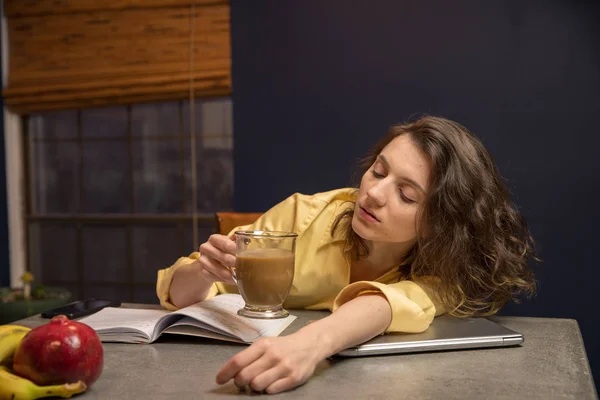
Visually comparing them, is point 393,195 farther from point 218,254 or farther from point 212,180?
point 212,180

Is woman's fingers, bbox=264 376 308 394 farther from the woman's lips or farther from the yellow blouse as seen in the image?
the woman's lips

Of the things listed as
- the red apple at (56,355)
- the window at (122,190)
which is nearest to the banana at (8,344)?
the red apple at (56,355)

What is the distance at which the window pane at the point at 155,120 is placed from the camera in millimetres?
3951

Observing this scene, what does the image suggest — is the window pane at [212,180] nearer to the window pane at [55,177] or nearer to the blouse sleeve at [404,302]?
the window pane at [55,177]

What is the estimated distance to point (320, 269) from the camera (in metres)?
1.72

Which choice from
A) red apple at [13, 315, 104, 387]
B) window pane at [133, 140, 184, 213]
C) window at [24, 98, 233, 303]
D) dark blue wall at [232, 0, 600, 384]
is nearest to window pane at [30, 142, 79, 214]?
window at [24, 98, 233, 303]

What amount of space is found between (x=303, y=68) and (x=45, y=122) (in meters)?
1.87

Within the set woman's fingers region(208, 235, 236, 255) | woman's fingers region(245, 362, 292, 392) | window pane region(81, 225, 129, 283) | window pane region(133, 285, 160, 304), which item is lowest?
window pane region(133, 285, 160, 304)

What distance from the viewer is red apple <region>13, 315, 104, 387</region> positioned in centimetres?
92

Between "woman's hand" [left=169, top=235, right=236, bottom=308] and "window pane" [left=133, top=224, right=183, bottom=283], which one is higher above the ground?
"woman's hand" [left=169, top=235, right=236, bottom=308]

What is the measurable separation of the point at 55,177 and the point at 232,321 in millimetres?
3270

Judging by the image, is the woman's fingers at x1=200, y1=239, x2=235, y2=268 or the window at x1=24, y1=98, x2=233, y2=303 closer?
the woman's fingers at x1=200, y1=239, x2=235, y2=268

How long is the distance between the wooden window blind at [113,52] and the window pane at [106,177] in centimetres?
42

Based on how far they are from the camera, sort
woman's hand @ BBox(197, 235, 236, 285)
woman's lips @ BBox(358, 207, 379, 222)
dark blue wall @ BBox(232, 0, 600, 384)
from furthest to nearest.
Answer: dark blue wall @ BBox(232, 0, 600, 384) < woman's lips @ BBox(358, 207, 379, 222) < woman's hand @ BBox(197, 235, 236, 285)
